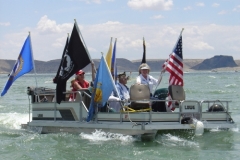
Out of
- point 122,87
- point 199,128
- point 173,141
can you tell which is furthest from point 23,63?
point 199,128

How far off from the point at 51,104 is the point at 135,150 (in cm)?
353

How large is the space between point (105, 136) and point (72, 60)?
227 cm

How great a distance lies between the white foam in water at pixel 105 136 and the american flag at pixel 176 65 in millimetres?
2203

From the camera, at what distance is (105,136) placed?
13336mm

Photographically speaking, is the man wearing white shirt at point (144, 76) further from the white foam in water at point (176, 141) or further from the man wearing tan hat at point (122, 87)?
the white foam in water at point (176, 141)

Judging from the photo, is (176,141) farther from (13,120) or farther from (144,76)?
(13,120)

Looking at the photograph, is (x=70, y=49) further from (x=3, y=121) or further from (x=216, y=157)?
(x=3, y=121)

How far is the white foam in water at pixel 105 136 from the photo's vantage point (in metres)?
13.0

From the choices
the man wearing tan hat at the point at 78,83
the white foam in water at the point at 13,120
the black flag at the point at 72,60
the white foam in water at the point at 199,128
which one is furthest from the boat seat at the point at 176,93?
the white foam in water at the point at 13,120

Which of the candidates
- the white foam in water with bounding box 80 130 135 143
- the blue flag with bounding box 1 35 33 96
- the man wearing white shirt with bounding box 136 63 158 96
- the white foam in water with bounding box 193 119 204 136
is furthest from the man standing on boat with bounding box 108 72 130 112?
the blue flag with bounding box 1 35 33 96

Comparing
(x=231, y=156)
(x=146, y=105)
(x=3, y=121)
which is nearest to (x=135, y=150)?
(x=146, y=105)

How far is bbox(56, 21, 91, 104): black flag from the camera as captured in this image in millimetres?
13727

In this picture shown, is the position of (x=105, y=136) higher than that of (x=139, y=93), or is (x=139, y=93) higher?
(x=139, y=93)

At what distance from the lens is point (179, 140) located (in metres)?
13.2
